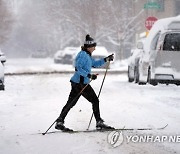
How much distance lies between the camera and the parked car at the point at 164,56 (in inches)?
593

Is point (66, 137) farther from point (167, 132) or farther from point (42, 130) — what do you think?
point (167, 132)

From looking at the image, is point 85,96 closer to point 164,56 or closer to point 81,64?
point 81,64

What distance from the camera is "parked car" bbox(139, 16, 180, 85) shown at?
15070 mm

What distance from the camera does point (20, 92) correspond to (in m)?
15.7

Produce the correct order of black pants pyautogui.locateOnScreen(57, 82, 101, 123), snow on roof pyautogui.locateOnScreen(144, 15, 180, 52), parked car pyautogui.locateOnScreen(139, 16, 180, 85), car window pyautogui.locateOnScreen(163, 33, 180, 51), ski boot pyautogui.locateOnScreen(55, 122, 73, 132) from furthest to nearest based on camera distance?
snow on roof pyautogui.locateOnScreen(144, 15, 180, 52) → car window pyautogui.locateOnScreen(163, 33, 180, 51) → parked car pyautogui.locateOnScreen(139, 16, 180, 85) → black pants pyautogui.locateOnScreen(57, 82, 101, 123) → ski boot pyautogui.locateOnScreen(55, 122, 73, 132)

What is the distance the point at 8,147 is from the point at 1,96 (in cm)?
733

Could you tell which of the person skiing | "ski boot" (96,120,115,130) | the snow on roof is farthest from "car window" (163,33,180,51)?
"ski boot" (96,120,115,130)

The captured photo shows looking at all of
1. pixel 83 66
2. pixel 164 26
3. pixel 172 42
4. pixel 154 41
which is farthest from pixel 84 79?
pixel 154 41

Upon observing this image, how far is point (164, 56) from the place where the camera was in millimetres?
15117

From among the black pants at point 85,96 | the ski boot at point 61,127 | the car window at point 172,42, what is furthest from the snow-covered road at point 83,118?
the car window at point 172,42

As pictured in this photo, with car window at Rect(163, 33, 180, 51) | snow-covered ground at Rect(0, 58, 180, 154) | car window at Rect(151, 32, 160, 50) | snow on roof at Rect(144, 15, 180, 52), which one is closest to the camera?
snow-covered ground at Rect(0, 58, 180, 154)

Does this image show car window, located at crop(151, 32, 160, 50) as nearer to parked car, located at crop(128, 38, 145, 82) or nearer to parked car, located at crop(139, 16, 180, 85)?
parked car, located at crop(139, 16, 180, 85)

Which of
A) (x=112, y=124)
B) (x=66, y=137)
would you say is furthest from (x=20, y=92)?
(x=66, y=137)

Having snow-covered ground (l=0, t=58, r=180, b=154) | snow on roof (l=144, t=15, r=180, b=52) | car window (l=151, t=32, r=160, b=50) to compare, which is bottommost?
snow-covered ground (l=0, t=58, r=180, b=154)
